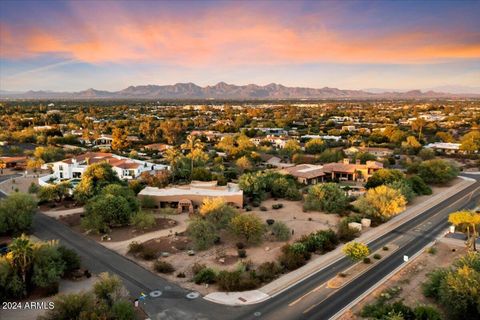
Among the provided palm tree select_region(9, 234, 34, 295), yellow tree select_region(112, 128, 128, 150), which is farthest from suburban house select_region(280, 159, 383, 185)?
yellow tree select_region(112, 128, 128, 150)

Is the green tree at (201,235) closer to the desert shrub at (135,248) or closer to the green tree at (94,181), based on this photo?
the desert shrub at (135,248)

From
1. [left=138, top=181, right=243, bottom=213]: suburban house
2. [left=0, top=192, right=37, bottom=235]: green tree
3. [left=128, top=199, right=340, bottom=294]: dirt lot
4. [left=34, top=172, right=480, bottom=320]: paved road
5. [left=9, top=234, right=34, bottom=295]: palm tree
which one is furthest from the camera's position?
[left=138, top=181, right=243, bottom=213]: suburban house

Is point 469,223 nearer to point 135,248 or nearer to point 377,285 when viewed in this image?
point 377,285

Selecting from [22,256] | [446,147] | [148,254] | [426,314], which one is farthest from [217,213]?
[446,147]

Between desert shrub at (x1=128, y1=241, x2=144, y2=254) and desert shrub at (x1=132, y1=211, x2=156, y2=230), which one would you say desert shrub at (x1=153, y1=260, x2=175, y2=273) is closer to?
desert shrub at (x1=128, y1=241, x2=144, y2=254)

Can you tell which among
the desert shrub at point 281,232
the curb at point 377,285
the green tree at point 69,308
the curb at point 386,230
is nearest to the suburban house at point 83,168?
the desert shrub at point 281,232

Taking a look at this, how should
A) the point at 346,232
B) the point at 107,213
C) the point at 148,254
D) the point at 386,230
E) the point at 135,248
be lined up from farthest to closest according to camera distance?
the point at 386,230 < the point at 107,213 < the point at 346,232 < the point at 135,248 < the point at 148,254
